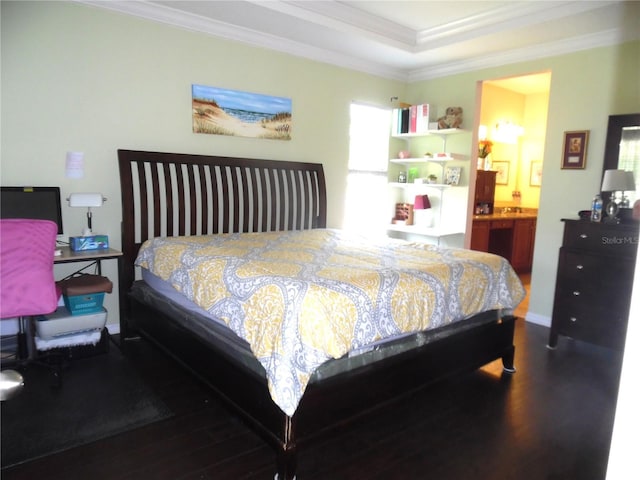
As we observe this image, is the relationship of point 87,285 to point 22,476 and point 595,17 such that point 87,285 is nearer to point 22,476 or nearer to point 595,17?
point 22,476

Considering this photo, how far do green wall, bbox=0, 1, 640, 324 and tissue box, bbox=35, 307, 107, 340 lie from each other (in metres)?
0.51

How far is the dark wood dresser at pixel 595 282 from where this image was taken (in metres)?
3.16

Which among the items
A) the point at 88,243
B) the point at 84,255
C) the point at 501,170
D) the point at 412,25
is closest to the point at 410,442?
the point at 84,255

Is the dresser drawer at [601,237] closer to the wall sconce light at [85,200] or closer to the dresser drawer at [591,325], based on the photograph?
the dresser drawer at [591,325]

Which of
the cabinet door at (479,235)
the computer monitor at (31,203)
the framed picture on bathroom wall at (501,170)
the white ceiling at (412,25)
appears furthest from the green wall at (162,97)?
the framed picture on bathroom wall at (501,170)

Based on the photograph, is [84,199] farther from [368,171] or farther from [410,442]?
[368,171]

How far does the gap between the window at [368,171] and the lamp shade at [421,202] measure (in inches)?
16.9

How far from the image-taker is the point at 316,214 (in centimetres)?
448

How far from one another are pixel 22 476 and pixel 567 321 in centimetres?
371

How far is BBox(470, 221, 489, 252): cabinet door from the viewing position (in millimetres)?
5309

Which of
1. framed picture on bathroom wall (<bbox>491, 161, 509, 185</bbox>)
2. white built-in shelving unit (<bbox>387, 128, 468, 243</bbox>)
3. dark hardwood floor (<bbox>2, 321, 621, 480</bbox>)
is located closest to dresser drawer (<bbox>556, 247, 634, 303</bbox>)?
dark hardwood floor (<bbox>2, 321, 621, 480</bbox>)

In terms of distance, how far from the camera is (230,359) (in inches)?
84.3

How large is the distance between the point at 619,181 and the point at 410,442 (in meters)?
2.69

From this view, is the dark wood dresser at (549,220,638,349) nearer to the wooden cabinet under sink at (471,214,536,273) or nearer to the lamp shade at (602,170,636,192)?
the lamp shade at (602,170,636,192)
